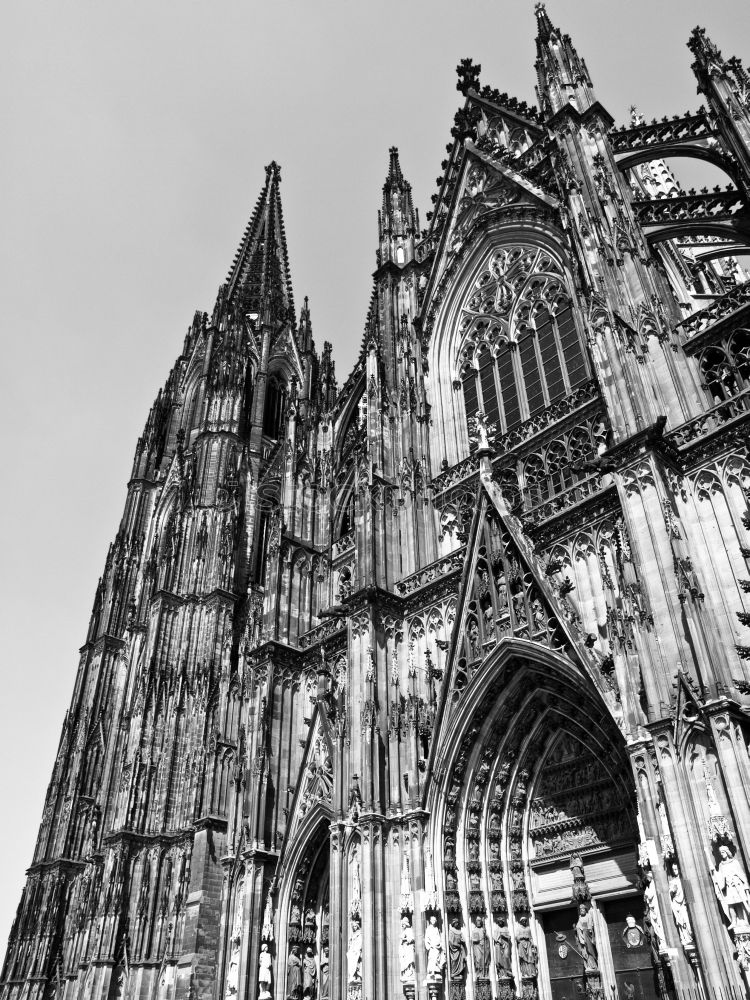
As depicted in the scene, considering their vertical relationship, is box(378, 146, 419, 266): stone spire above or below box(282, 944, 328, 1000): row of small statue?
above

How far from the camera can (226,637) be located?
34.0 metres

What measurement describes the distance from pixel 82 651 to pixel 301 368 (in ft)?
67.8

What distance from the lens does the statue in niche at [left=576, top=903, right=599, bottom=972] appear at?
13367 mm

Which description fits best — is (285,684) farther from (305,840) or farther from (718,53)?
(718,53)

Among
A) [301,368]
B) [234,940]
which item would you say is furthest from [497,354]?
[301,368]

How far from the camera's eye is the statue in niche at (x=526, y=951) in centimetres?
1413

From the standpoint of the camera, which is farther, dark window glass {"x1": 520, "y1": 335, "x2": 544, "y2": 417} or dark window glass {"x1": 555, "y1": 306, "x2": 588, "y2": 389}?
dark window glass {"x1": 520, "y1": 335, "x2": 544, "y2": 417}

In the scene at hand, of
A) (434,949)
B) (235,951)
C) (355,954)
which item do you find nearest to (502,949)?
(434,949)

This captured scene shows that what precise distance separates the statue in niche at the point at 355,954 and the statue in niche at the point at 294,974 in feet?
10.4

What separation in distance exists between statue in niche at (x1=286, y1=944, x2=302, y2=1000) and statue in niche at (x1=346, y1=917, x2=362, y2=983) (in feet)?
10.4

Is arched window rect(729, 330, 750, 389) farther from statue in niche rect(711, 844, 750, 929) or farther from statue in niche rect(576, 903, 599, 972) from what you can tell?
statue in niche rect(576, 903, 599, 972)

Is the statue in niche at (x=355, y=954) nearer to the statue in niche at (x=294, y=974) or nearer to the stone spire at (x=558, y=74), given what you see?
the statue in niche at (x=294, y=974)

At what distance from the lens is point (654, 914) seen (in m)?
10.8

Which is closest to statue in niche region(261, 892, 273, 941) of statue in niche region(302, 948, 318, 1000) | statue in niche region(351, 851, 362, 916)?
statue in niche region(302, 948, 318, 1000)
